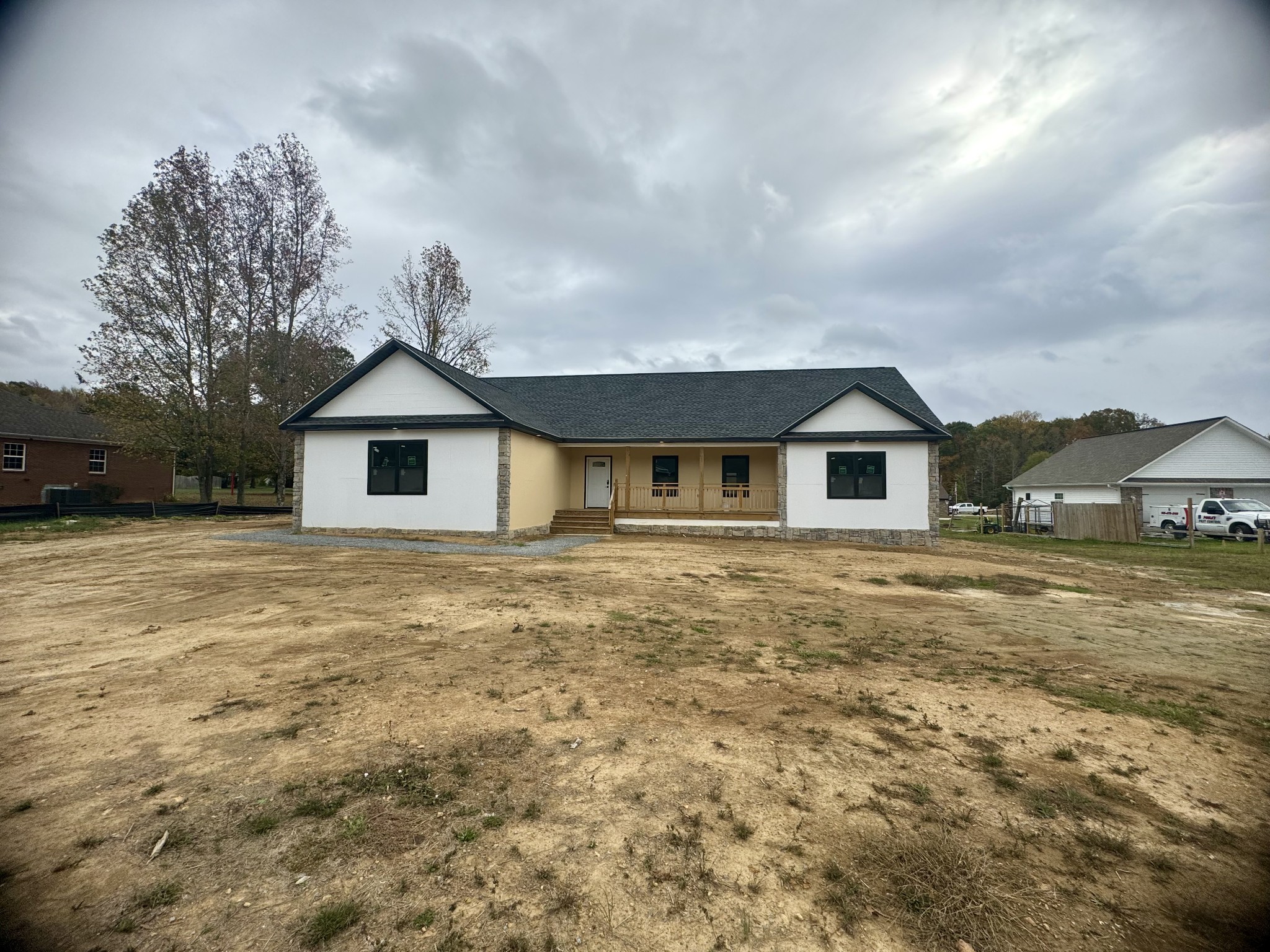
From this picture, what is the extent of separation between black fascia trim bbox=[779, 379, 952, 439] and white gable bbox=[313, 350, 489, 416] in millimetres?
10409

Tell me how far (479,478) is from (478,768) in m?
12.9

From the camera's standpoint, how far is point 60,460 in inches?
1038

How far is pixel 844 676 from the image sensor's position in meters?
5.16

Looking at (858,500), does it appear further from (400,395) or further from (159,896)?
(159,896)

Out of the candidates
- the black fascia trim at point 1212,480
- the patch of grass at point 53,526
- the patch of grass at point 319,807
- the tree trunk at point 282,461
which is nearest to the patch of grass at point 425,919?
the patch of grass at point 319,807

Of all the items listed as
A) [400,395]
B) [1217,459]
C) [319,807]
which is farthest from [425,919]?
[1217,459]

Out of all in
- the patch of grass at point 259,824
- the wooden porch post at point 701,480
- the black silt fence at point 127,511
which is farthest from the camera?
the wooden porch post at point 701,480

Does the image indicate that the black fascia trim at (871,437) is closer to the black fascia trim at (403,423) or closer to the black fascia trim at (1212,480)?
the black fascia trim at (403,423)

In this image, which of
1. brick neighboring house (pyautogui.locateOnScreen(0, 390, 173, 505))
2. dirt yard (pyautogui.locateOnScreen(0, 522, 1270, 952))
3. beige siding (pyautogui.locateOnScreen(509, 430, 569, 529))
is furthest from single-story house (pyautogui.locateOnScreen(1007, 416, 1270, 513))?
brick neighboring house (pyautogui.locateOnScreen(0, 390, 173, 505))

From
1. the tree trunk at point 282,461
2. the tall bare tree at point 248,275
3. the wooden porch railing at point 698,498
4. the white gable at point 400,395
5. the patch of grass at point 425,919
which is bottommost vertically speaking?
the patch of grass at point 425,919

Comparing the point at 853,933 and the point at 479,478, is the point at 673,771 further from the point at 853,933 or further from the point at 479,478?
the point at 479,478

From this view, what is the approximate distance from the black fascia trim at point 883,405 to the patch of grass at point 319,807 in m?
16.5

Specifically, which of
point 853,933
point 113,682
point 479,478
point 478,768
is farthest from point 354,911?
point 479,478

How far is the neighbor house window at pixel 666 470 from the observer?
20625 mm
